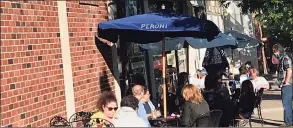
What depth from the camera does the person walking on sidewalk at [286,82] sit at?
10.1 metres

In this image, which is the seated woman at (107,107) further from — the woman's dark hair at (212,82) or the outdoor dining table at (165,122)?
the woman's dark hair at (212,82)

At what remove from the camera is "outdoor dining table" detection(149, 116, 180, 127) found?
7.43 meters

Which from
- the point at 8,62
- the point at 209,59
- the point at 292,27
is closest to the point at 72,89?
the point at 8,62

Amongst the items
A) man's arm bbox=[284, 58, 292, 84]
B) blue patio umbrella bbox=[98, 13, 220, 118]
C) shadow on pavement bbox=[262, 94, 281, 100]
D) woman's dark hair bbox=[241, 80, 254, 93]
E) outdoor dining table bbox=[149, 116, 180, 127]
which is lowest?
shadow on pavement bbox=[262, 94, 281, 100]

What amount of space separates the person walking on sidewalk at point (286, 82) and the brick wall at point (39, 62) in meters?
3.96

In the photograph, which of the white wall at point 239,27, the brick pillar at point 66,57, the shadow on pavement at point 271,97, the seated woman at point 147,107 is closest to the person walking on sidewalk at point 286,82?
the seated woman at point 147,107

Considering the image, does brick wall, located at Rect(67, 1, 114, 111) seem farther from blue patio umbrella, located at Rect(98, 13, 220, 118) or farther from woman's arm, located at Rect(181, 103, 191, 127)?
woman's arm, located at Rect(181, 103, 191, 127)

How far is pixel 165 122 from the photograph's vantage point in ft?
24.7

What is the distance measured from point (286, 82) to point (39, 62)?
17.7 feet

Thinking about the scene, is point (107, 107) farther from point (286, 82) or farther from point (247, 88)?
point (286, 82)

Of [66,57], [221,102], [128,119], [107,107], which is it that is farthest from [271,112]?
[128,119]

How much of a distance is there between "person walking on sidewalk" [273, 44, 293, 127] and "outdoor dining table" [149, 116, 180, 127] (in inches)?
130

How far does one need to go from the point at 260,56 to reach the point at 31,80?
87.0 ft

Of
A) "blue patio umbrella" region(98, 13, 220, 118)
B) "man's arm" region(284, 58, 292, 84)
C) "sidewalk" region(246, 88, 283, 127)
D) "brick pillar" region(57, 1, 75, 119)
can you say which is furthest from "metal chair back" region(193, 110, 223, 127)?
"sidewalk" region(246, 88, 283, 127)
